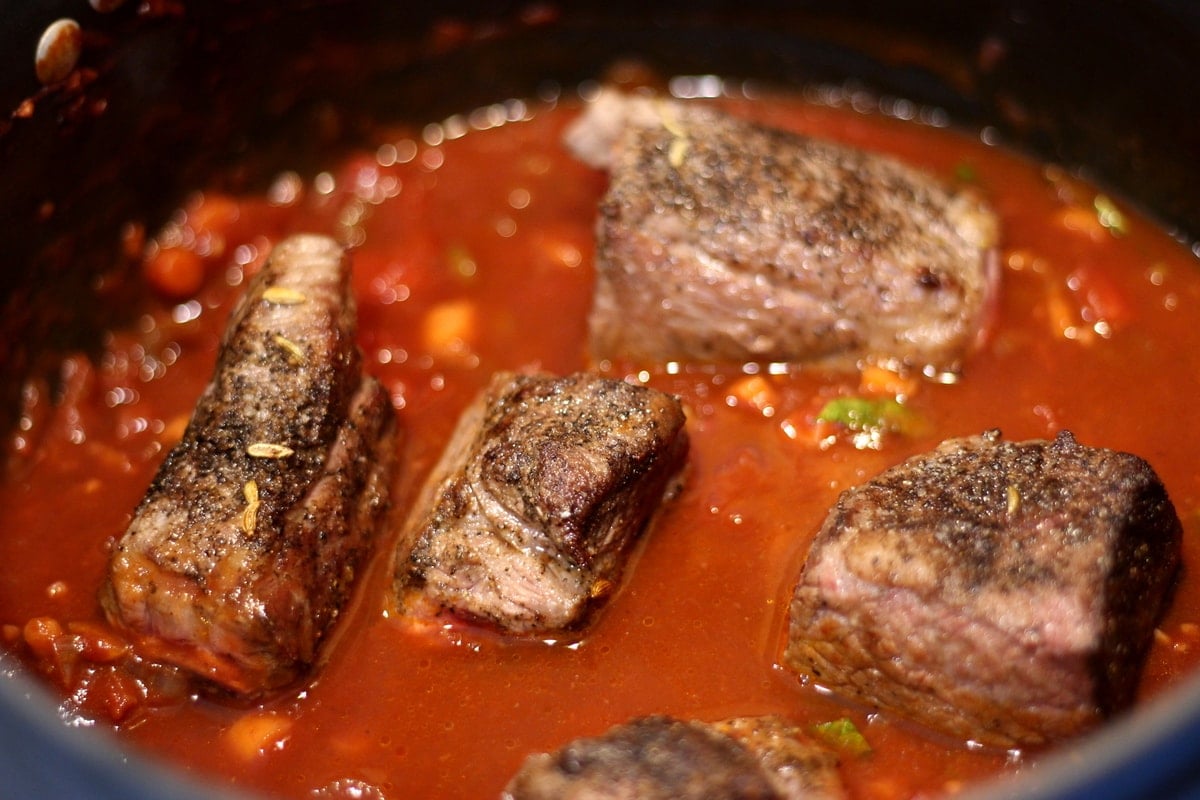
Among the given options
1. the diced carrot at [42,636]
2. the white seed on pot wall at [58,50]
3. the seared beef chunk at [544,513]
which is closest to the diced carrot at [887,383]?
the seared beef chunk at [544,513]

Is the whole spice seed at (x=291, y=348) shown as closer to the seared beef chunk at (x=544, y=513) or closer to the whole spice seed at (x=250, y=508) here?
the whole spice seed at (x=250, y=508)

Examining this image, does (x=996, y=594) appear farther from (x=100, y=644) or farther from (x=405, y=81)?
(x=405, y=81)

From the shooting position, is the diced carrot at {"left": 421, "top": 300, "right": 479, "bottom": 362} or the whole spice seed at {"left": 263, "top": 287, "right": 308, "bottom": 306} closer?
the whole spice seed at {"left": 263, "top": 287, "right": 308, "bottom": 306}

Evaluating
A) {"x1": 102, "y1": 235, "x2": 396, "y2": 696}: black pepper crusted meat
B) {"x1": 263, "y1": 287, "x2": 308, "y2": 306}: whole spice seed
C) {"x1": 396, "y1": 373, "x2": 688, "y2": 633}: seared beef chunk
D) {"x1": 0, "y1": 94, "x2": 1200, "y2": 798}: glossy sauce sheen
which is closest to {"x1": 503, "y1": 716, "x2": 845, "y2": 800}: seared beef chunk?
{"x1": 0, "y1": 94, "x2": 1200, "y2": 798}: glossy sauce sheen

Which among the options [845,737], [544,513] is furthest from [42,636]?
[845,737]

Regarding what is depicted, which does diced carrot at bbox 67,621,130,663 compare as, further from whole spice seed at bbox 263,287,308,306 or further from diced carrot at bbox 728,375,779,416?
diced carrot at bbox 728,375,779,416

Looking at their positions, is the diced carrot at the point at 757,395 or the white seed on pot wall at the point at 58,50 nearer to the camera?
the white seed on pot wall at the point at 58,50

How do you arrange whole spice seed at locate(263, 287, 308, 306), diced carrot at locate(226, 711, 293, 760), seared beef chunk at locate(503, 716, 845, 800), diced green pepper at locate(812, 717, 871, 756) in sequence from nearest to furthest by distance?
seared beef chunk at locate(503, 716, 845, 800) < diced green pepper at locate(812, 717, 871, 756) < diced carrot at locate(226, 711, 293, 760) < whole spice seed at locate(263, 287, 308, 306)
